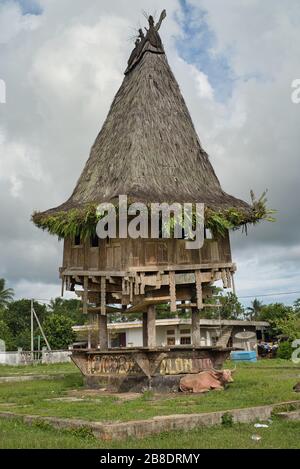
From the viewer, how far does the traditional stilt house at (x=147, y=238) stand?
16.3m

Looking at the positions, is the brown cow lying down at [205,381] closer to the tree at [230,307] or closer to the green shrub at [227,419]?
the green shrub at [227,419]

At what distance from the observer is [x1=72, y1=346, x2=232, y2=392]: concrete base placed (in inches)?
615

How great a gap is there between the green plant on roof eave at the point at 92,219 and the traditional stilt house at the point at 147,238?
32 mm

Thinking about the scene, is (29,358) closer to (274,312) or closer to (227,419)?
(274,312)

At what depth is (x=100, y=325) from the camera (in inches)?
744

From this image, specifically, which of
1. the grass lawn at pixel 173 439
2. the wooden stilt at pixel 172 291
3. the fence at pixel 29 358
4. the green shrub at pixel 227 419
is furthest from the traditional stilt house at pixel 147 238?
the fence at pixel 29 358

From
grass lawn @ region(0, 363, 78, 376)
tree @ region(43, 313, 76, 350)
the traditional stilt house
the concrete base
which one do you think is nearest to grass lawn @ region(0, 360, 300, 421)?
the concrete base

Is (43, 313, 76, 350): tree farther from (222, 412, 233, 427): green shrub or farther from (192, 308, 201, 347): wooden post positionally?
(222, 412, 233, 427): green shrub

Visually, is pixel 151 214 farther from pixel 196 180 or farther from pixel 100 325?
pixel 100 325

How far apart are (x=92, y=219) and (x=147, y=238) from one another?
173 cm
